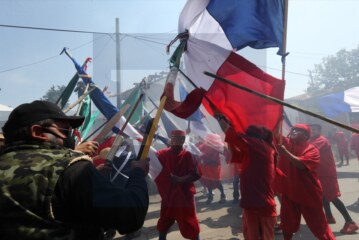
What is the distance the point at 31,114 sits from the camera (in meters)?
1.65

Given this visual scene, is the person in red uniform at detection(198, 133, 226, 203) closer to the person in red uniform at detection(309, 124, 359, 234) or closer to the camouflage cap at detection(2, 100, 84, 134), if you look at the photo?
the person in red uniform at detection(309, 124, 359, 234)

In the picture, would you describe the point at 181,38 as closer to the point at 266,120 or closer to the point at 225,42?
the point at 225,42

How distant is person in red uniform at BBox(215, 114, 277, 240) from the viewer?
332cm

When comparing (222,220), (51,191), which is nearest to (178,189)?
(222,220)

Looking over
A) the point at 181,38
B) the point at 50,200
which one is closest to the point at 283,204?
the point at 181,38

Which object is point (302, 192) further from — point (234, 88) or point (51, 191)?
point (51, 191)

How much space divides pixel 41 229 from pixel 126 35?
11671 millimetres

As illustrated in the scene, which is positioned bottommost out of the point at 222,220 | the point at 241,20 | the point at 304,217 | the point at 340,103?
the point at 222,220

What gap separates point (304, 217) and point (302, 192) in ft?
1.12

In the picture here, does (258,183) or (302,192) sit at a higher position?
(258,183)

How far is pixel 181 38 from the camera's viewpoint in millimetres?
3301

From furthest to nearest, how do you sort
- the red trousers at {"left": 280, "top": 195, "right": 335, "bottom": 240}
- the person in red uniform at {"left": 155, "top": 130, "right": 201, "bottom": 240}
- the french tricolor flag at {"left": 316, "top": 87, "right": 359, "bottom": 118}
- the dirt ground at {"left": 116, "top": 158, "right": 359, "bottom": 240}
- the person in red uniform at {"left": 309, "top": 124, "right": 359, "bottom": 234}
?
1. the french tricolor flag at {"left": 316, "top": 87, "right": 359, "bottom": 118}
2. the person in red uniform at {"left": 309, "top": 124, "right": 359, "bottom": 234}
3. the dirt ground at {"left": 116, "top": 158, "right": 359, "bottom": 240}
4. the person in red uniform at {"left": 155, "top": 130, "right": 201, "bottom": 240}
5. the red trousers at {"left": 280, "top": 195, "right": 335, "bottom": 240}

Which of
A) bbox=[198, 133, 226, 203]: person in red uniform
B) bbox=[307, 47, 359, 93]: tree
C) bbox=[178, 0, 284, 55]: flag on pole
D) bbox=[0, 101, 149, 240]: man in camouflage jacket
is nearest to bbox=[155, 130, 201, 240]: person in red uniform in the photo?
bbox=[178, 0, 284, 55]: flag on pole

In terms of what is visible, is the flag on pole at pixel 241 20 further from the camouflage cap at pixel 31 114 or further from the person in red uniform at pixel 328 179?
the person in red uniform at pixel 328 179
